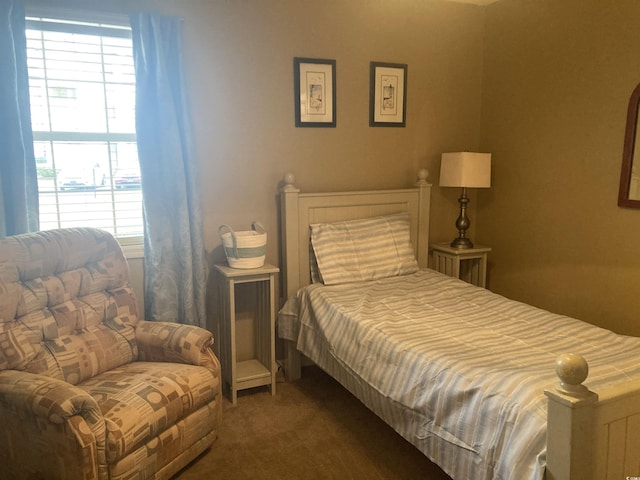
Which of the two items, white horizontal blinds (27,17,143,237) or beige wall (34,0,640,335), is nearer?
white horizontal blinds (27,17,143,237)

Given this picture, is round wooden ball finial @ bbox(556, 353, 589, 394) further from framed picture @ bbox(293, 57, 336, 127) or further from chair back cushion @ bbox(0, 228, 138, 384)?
framed picture @ bbox(293, 57, 336, 127)

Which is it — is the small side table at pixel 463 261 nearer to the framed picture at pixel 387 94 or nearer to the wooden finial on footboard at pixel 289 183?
the framed picture at pixel 387 94

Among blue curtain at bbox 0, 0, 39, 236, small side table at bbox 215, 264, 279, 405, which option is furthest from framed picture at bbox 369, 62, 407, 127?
blue curtain at bbox 0, 0, 39, 236

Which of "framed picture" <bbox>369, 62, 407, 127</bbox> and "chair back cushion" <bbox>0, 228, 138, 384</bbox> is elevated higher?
"framed picture" <bbox>369, 62, 407, 127</bbox>

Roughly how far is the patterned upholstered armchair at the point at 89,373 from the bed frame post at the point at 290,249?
86 cm

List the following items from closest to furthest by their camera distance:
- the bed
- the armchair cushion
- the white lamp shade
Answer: the bed → the armchair cushion → the white lamp shade

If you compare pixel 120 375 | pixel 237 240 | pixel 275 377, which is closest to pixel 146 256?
pixel 237 240

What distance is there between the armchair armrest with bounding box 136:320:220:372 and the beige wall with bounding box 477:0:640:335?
7.52ft

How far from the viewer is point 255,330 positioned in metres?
3.34

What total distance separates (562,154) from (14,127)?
3.18 meters

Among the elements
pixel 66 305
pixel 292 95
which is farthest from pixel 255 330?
pixel 292 95

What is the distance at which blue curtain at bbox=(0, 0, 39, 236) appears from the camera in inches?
99.2

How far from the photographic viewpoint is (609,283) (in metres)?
3.00

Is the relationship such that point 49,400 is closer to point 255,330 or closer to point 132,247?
point 132,247
